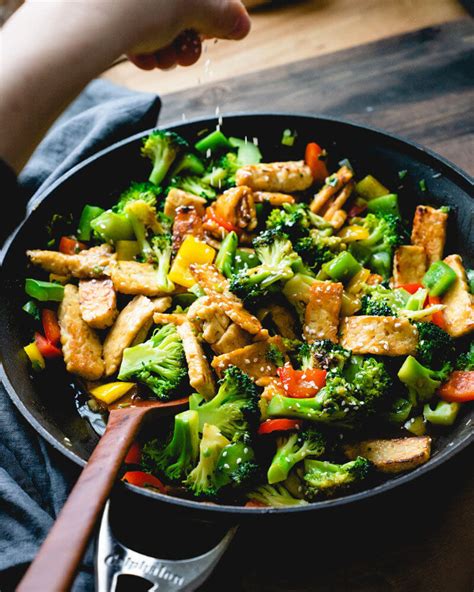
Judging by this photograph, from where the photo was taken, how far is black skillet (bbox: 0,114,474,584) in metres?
1.92

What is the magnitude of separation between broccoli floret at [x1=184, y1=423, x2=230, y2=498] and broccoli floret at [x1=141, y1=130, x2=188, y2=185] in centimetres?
105

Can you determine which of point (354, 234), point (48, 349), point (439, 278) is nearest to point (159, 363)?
point (48, 349)

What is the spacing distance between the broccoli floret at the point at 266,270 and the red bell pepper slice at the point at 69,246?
63 cm

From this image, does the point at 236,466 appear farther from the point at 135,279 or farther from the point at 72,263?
the point at 72,263

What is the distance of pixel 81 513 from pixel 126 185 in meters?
1.46

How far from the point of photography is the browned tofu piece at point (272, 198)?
236 cm

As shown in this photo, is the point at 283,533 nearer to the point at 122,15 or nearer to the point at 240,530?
the point at 240,530

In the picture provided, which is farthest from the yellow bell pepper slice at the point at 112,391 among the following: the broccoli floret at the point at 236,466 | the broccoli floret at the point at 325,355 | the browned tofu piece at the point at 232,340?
the broccoli floret at the point at 325,355

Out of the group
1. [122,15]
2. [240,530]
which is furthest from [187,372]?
[122,15]

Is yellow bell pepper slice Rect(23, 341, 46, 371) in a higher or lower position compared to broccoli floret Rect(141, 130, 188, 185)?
lower

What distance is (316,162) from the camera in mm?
2531

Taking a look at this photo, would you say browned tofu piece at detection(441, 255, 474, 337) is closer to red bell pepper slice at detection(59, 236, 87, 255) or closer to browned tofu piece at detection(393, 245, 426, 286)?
browned tofu piece at detection(393, 245, 426, 286)

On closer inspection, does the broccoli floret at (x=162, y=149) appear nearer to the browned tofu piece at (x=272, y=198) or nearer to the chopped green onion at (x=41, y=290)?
the browned tofu piece at (x=272, y=198)

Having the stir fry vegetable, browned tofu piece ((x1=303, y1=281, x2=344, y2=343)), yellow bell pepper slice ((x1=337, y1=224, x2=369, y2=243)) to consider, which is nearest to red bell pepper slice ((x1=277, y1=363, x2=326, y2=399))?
the stir fry vegetable
